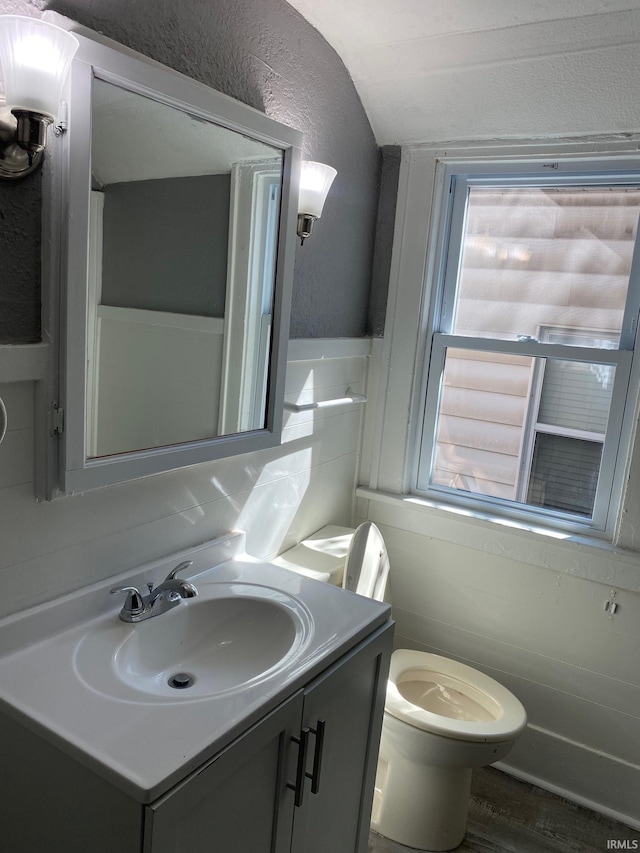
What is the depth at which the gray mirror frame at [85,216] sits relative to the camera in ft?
3.65

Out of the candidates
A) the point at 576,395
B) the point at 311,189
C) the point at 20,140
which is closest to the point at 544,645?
the point at 576,395

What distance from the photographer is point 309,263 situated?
6.18 ft

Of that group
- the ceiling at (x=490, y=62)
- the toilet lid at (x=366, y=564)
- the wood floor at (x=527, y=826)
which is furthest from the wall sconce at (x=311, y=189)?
the wood floor at (x=527, y=826)

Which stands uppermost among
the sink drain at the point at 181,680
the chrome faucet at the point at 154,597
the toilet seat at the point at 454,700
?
the chrome faucet at the point at 154,597

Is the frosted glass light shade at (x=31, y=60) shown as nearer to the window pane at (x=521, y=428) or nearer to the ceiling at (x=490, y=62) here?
the ceiling at (x=490, y=62)

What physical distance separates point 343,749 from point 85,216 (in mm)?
1210

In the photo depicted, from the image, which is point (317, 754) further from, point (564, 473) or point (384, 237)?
point (384, 237)

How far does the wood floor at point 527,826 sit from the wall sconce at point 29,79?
1915mm

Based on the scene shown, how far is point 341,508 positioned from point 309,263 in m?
0.88

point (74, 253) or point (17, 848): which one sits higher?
point (74, 253)

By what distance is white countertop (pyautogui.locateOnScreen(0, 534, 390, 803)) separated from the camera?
3.08 feet

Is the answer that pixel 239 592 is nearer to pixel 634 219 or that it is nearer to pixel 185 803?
pixel 185 803

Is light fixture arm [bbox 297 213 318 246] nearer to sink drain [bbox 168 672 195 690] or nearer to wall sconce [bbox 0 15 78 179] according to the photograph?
wall sconce [bbox 0 15 78 179]

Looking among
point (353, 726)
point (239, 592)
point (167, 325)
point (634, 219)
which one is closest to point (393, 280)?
point (634, 219)
